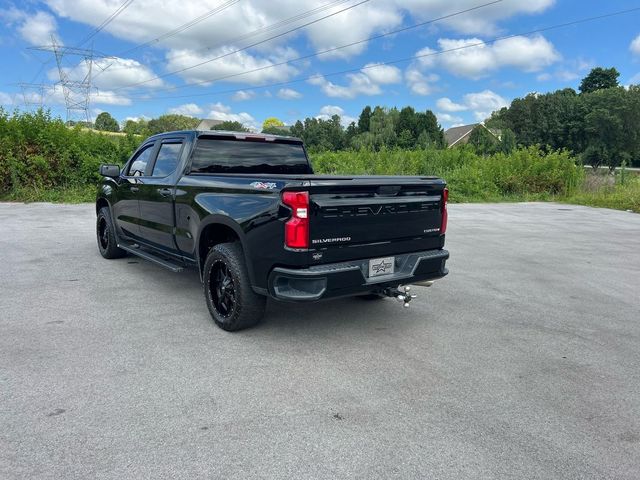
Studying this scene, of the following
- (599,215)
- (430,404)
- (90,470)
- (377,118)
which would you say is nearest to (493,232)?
(599,215)

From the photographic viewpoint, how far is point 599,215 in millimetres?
15312

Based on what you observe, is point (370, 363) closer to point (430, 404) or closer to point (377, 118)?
point (430, 404)

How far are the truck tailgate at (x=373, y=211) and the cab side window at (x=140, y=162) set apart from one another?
3197 millimetres

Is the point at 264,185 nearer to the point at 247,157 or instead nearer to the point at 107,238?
the point at 247,157

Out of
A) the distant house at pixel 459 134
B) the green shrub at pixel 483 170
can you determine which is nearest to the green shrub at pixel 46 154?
the green shrub at pixel 483 170

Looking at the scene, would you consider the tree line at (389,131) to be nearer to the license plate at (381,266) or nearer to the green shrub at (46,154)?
the green shrub at (46,154)

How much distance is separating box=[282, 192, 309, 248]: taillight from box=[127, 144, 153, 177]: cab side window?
3086mm

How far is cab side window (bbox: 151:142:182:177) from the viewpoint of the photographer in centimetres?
527

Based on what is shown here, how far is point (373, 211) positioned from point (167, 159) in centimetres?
276

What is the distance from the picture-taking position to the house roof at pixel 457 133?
280 ft

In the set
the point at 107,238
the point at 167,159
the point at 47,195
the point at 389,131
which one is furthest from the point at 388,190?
the point at 389,131

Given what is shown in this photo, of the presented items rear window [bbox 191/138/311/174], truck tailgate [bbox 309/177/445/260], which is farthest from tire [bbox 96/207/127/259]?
truck tailgate [bbox 309/177/445/260]

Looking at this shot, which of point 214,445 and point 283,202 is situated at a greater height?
point 283,202

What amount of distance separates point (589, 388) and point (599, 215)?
14.0 metres
